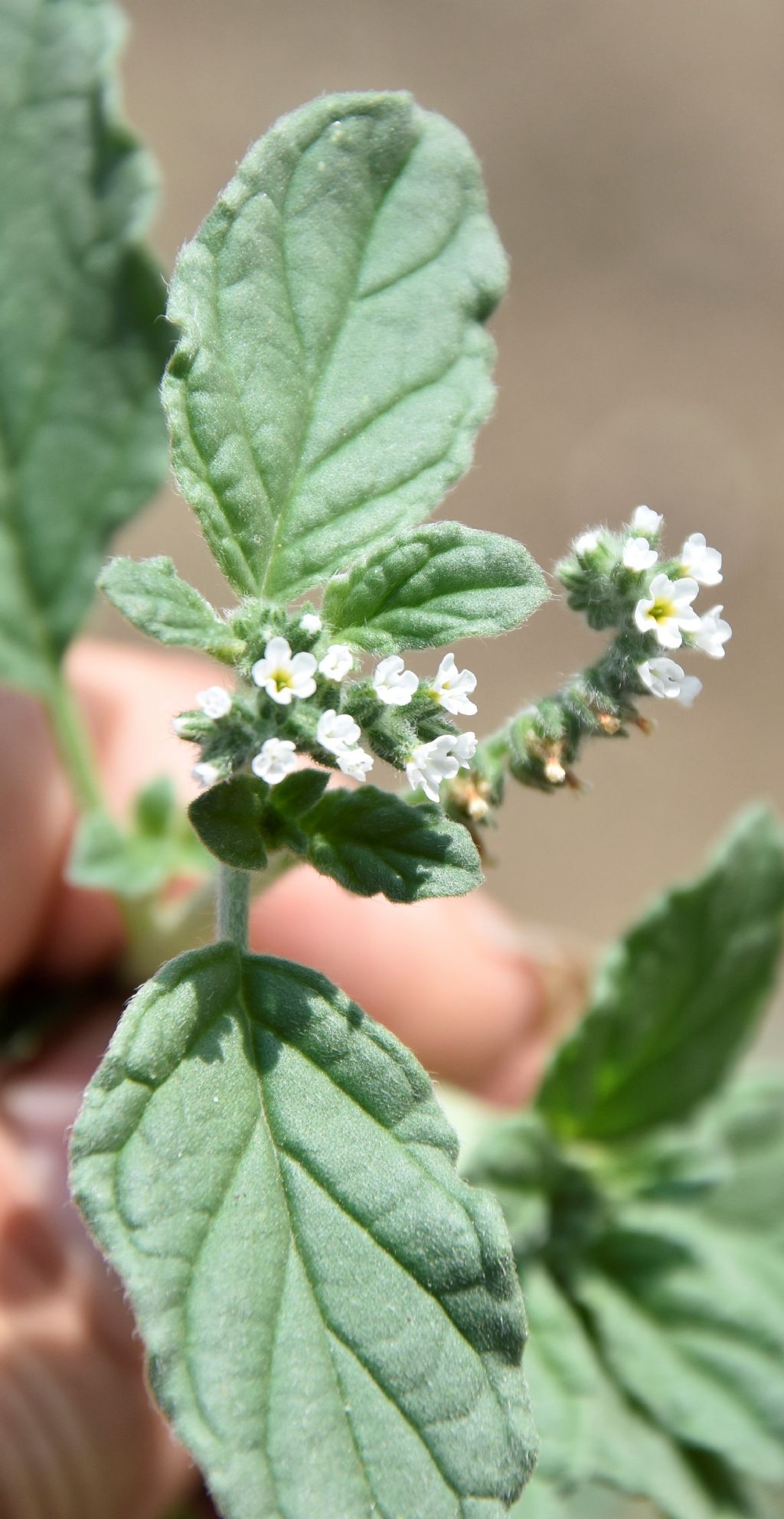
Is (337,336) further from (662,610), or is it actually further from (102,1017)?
(102,1017)

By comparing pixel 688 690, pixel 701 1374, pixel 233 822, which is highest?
pixel 688 690

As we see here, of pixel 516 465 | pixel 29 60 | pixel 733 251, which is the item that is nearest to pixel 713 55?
pixel 733 251

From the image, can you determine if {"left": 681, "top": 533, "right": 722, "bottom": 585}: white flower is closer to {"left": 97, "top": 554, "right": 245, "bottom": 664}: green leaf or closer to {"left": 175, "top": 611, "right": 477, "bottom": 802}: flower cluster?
{"left": 175, "top": 611, "right": 477, "bottom": 802}: flower cluster

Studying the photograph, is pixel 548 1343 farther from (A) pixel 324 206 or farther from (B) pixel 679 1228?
(A) pixel 324 206

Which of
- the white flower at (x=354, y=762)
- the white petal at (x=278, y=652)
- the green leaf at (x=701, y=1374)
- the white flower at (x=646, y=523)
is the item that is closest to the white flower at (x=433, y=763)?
the white flower at (x=354, y=762)

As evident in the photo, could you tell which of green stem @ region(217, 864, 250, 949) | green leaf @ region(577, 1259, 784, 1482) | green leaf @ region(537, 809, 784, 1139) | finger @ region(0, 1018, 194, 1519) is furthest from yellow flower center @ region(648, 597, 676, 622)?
finger @ region(0, 1018, 194, 1519)

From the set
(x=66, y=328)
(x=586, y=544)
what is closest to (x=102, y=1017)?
(x=66, y=328)
